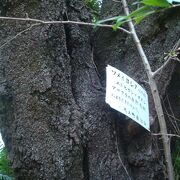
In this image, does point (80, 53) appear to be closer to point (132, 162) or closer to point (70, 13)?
point (70, 13)

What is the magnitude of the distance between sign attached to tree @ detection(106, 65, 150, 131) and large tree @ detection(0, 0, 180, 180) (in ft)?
0.48

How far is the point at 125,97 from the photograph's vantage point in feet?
3.27

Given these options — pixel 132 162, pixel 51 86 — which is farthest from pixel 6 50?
pixel 132 162

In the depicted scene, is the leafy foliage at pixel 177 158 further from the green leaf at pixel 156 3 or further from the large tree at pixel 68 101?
the green leaf at pixel 156 3

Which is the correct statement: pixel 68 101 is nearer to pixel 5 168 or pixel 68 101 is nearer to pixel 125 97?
pixel 125 97

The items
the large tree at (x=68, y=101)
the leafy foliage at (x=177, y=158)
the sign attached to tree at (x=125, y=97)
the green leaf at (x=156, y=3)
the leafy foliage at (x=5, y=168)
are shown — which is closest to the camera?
the green leaf at (x=156, y=3)

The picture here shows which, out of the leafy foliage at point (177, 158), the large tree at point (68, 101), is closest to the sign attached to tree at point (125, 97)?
the large tree at point (68, 101)

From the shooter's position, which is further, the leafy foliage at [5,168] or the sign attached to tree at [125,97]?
the leafy foliage at [5,168]

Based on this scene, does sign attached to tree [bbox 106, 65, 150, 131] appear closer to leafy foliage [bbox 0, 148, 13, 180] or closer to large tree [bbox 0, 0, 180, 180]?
large tree [bbox 0, 0, 180, 180]

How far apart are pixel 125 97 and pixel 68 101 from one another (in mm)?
210

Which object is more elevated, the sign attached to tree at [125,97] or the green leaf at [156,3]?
the sign attached to tree at [125,97]

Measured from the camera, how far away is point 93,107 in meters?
1.17

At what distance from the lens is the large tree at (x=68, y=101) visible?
Answer: 3.54ft

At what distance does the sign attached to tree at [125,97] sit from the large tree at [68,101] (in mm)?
A: 148
